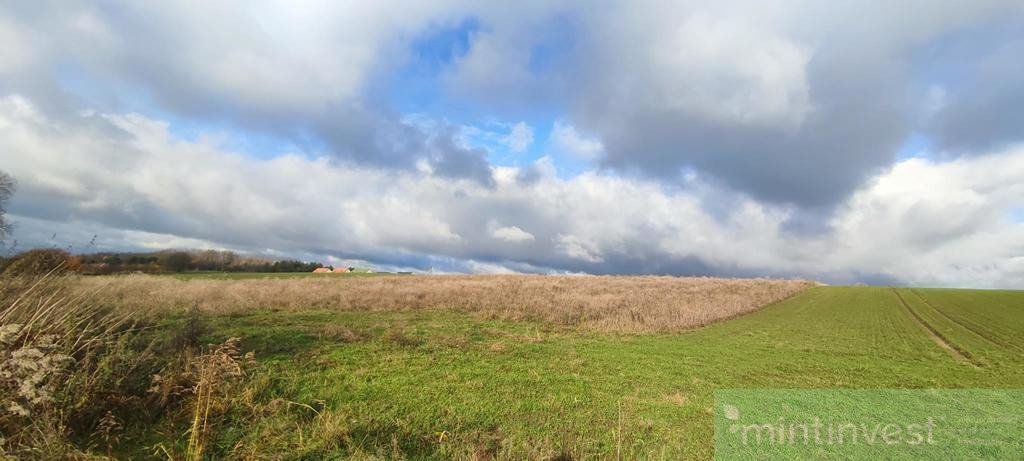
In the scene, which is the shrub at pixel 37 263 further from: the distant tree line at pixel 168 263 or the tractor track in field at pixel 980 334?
the tractor track in field at pixel 980 334

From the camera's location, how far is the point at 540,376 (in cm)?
1191

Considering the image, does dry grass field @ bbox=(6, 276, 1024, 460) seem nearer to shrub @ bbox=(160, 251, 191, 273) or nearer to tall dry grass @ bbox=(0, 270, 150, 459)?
tall dry grass @ bbox=(0, 270, 150, 459)

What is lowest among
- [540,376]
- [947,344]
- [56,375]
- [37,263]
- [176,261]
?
[540,376]

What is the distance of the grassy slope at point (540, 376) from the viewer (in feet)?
25.2

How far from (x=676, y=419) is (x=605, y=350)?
23.9ft

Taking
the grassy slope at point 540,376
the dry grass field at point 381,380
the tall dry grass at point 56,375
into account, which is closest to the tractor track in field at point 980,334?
the grassy slope at point 540,376

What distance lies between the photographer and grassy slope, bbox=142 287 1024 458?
769 centimetres

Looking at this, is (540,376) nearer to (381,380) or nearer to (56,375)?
(381,380)

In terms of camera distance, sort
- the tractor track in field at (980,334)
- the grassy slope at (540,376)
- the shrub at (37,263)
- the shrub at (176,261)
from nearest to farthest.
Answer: the grassy slope at (540,376) → the shrub at (37,263) → the tractor track in field at (980,334) → the shrub at (176,261)

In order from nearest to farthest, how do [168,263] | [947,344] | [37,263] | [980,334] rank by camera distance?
[37,263]
[947,344]
[980,334]
[168,263]

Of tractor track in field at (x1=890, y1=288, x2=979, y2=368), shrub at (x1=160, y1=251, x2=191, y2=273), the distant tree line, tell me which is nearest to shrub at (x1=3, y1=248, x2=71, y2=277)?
the distant tree line

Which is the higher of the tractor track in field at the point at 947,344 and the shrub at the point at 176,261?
the shrub at the point at 176,261

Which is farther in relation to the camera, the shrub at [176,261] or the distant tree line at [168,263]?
the shrub at [176,261]

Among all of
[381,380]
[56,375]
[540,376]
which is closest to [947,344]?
[540,376]
